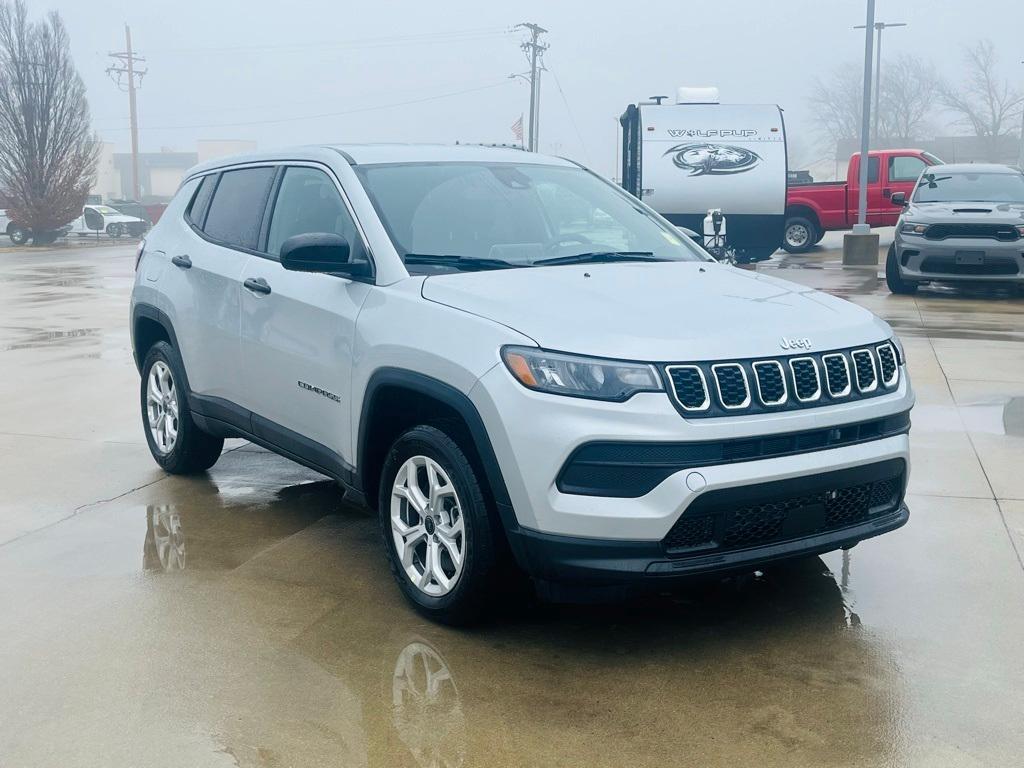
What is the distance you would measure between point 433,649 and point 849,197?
2220 cm

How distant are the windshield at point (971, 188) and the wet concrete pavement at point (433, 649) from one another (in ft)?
33.9

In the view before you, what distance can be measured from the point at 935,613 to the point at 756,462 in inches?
47.8

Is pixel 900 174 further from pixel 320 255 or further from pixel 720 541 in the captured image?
pixel 720 541

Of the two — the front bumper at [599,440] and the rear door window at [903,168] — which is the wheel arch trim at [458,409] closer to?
the front bumper at [599,440]

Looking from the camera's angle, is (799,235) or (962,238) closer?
(962,238)

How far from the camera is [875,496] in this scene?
4.04 metres

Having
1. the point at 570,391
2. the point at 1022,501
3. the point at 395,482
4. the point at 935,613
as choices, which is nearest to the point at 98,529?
the point at 395,482

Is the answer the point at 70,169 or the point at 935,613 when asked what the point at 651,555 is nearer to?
the point at 935,613

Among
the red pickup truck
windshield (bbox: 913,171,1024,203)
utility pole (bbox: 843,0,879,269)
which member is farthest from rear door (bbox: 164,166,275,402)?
the red pickup truck

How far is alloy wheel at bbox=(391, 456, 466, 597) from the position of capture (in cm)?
402

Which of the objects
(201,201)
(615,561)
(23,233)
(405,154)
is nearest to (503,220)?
(405,154)

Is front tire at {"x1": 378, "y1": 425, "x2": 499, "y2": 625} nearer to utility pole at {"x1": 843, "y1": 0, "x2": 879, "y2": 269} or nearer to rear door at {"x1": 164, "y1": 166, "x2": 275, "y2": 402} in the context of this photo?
rear door at {"x1": 164, "y1": 166, "x2": 275, "y2": 402}

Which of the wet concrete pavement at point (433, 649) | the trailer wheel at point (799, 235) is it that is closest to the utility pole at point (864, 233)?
the trailer wheel at point (799, 235)

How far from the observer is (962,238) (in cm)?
1475
